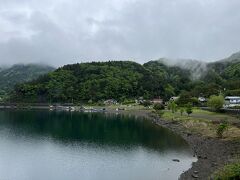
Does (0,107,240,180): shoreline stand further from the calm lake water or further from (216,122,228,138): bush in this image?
the calm lake water

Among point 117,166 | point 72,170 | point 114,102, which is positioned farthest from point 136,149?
point 114,102

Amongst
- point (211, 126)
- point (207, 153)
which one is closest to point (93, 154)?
point (207, 153)

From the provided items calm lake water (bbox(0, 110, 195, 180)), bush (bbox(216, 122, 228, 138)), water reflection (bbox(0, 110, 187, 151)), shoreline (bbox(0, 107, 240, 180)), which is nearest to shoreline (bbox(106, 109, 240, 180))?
shoreline (bbox(0, 107, 240, 180))

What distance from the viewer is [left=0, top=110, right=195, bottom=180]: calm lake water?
1933 inches

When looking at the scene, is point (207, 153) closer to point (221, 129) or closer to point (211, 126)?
point (221, 129)

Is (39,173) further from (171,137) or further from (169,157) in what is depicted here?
(171,137)

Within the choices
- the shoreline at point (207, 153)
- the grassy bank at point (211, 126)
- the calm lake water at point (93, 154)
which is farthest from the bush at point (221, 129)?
the calm lake water at point (93, 154)

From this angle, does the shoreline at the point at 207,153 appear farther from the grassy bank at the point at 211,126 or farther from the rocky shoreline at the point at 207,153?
the grassy bank at the point at 211,126

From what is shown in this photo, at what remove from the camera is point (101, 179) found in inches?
1829

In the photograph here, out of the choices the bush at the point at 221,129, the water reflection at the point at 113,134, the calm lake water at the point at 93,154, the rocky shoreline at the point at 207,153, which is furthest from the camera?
the water reflection at the point at 113,134

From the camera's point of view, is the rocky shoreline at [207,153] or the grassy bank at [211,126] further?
the grassy bank at [211,126]

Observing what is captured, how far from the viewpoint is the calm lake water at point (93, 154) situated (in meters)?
49.1

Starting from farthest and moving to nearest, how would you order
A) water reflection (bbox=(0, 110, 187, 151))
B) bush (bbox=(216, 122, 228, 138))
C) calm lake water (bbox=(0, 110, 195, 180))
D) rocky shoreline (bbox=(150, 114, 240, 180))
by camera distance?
water reflection (bbox=(0, 110, 187, 151)) < bush (bbox=(216, 122, 228, 138)) < calm lake water (bbox=(0, 110, 195, 180)) < rocky shoreline (bbox=(150, 114, 240, 180))

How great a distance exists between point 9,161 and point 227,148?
113ft
